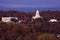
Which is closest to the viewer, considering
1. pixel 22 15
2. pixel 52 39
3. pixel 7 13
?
pixel 52 39

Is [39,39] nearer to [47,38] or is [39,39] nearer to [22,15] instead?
[47,38]

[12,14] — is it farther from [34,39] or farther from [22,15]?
[34,39]

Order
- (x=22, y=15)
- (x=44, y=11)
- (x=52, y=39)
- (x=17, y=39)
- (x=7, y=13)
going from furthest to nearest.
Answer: (x=44, y=11)
(x=7, y=13)
(x=22, y=15)
(x=17, y=39)
(x=52, y=39)

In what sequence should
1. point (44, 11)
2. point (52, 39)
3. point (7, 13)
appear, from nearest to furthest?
1. point (52, 39)
2. point (7, 13)
3. point (44, 11)

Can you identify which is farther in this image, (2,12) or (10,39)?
(2,12)

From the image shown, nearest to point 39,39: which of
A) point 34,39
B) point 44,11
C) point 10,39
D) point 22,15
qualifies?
point 34,39

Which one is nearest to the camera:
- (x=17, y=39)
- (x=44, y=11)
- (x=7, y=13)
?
(x=17, y=39)

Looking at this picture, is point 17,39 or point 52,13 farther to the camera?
point 52,13

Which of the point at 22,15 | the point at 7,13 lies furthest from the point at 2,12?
the point at 22,15
